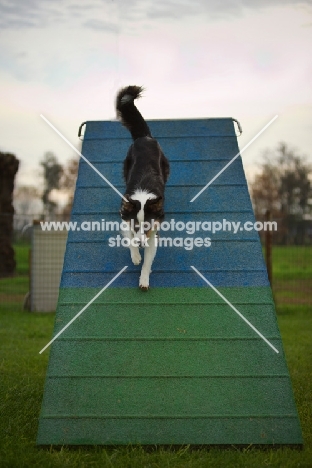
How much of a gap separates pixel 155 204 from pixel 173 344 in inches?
44.9

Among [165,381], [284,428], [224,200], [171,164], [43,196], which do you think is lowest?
[284,428]

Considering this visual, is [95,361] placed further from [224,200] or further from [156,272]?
[224,200]

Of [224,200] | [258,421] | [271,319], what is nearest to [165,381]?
[258,421]

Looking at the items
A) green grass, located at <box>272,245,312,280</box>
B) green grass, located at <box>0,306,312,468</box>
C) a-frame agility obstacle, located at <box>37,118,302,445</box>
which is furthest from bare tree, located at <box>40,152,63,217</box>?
a-frame agility obstacle, located at <box>37,118,302,445</box>

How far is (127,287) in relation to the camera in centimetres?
449

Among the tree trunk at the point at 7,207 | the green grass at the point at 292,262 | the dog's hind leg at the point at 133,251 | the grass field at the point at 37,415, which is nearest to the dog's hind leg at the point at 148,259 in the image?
the dog's hind leg at the point at 133,251

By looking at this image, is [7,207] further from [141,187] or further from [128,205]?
[128,205]

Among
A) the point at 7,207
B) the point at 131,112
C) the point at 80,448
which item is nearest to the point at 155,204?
the point at 131,112

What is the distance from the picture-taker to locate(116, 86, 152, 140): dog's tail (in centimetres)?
554

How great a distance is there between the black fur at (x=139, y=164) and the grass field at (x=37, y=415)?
5.95ft

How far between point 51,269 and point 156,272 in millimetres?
6216

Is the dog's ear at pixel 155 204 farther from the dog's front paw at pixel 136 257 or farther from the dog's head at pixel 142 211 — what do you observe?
the dog's front paw at pixel 136 257

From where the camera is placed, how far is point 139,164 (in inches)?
199

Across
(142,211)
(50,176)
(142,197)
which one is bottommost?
(142,211)
